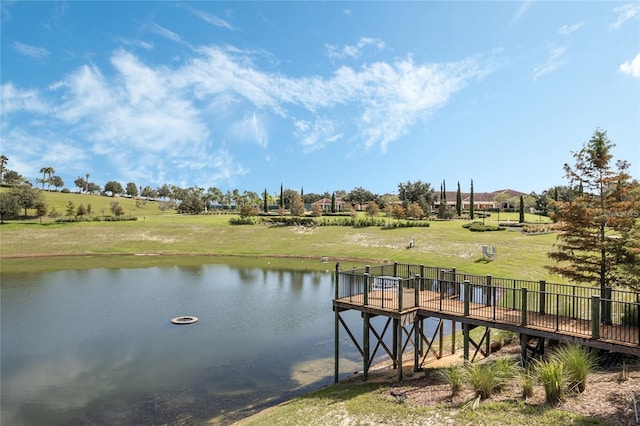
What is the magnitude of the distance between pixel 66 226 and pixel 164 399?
71236 millimetres

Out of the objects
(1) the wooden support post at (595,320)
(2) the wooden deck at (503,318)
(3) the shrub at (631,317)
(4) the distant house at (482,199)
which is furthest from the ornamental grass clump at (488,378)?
(4) the distant house at (482,199)

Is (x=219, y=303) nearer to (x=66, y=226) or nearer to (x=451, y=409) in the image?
(x=451, y=409)

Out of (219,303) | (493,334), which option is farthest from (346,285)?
(219,303)

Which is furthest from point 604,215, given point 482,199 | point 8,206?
point 482,199

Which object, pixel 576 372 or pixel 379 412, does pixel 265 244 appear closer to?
pixel 379 412

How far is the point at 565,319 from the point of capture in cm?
1380

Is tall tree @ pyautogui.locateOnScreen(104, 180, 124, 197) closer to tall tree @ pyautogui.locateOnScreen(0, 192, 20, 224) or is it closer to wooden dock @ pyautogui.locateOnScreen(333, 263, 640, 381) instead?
tall tree @ pyautogui.locateOnScreen(0, 192, 20, 224)

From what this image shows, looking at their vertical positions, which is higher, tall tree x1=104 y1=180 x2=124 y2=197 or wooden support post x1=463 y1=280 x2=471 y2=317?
tall tree x1=104 y1=180 x2=124 y2=197

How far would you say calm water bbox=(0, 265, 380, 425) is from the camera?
14352 mm

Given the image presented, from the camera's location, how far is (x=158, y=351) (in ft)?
64.8

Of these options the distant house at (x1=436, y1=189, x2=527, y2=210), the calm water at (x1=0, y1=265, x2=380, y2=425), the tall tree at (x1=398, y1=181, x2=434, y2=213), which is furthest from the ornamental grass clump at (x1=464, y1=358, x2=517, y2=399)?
the distant house at (x1=436, y1=189, x2=527, y2=210)

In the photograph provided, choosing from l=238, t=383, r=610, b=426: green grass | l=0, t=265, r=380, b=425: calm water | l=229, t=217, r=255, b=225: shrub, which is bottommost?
l=0, t=265, r=380, b=425: calm water

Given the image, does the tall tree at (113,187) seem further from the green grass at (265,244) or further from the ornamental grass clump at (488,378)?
the ornamental grass clump at (488,378)

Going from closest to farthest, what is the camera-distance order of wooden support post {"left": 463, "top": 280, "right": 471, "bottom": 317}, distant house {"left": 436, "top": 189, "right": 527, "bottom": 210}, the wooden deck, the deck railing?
Result: the wooden deck
the deck railing
wooden support post {"left": 463, "top": 280, "right": 471, "bottom": 317}
distant house {"left": 436, "top": 189, "right": 527, "bottom": 210}
